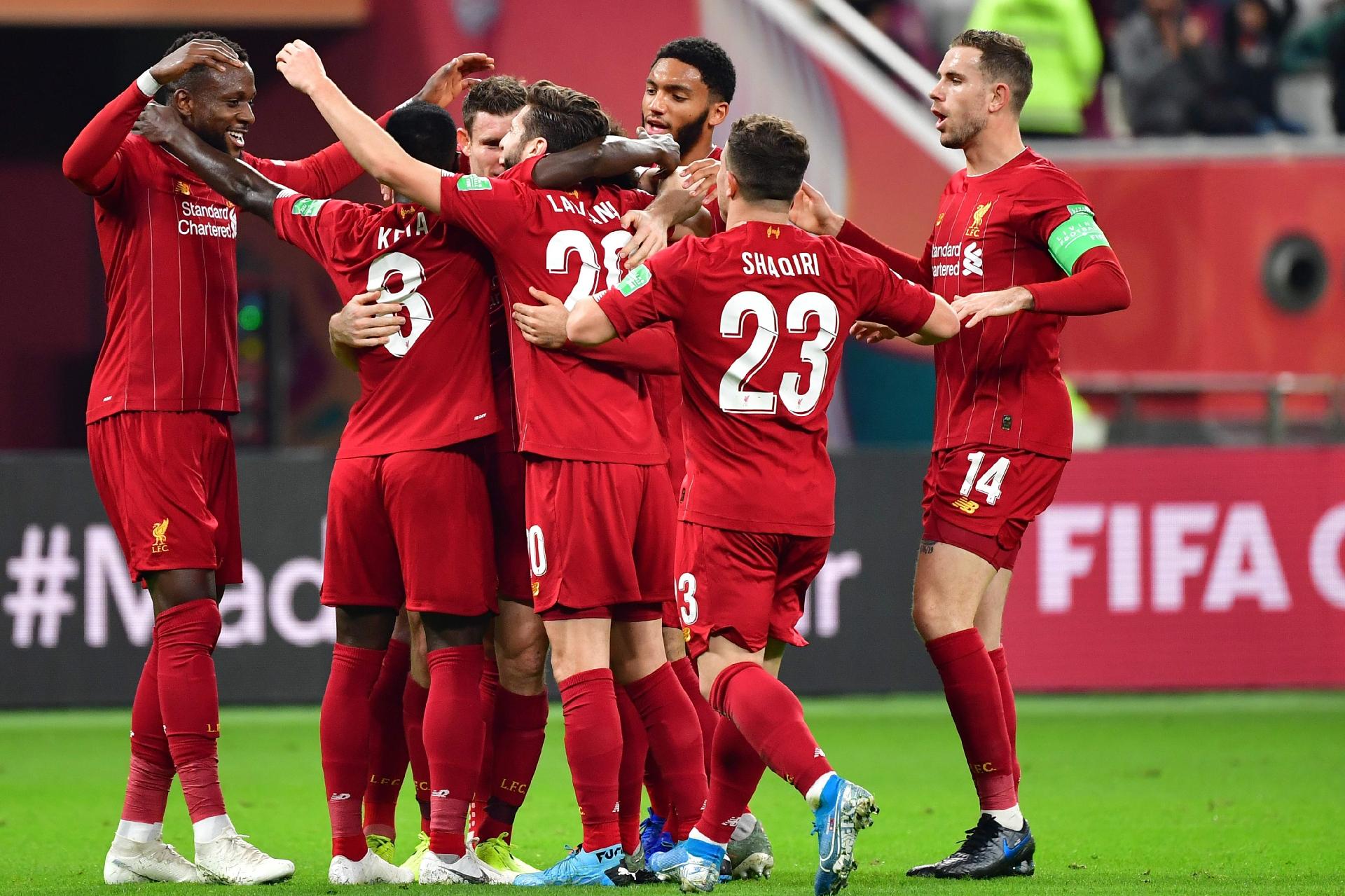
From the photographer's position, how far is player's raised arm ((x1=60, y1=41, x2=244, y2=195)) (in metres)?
5.22

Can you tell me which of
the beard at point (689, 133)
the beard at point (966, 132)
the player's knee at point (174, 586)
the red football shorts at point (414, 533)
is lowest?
the player's knee at point (174, 586)

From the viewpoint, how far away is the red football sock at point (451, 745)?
508 cm

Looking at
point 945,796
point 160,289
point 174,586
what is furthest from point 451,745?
point 945,796

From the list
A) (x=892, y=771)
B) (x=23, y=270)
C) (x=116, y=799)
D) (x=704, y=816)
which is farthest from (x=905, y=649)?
(x=23, y=270)

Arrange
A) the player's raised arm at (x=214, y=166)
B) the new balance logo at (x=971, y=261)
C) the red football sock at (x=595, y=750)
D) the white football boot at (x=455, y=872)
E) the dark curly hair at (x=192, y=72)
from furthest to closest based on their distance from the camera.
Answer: the new balance logo at (x=971, y=261) < the dark curly hair at (x=192, y=72) < the player's raised arm at (x=214, y=166) < the white football boot at (x=455, y=872) < the red football sock at (x=595, y=750)

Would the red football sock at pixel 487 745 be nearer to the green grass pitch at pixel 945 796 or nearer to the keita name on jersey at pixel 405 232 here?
the green grass pitch at pixel 945 796

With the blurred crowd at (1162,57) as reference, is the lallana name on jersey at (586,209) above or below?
below

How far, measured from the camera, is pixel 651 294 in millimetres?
4879

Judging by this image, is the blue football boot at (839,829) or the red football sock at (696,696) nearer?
the blue football boot at (839,829)

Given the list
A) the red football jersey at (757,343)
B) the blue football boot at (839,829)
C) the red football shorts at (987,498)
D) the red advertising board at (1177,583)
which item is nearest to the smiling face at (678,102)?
the red football jersey at (757,343)

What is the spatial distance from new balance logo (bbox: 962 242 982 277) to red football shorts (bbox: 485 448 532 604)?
5.14ft

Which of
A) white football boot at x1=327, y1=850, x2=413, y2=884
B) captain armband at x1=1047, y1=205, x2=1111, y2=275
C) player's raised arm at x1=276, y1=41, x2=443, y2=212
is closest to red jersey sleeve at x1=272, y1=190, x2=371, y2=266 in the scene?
player's raised arm at x1=276, y1=41, x2=443, y2=212

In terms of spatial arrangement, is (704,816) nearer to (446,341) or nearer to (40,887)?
(446,341)

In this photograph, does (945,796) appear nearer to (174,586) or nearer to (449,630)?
(449,630)
